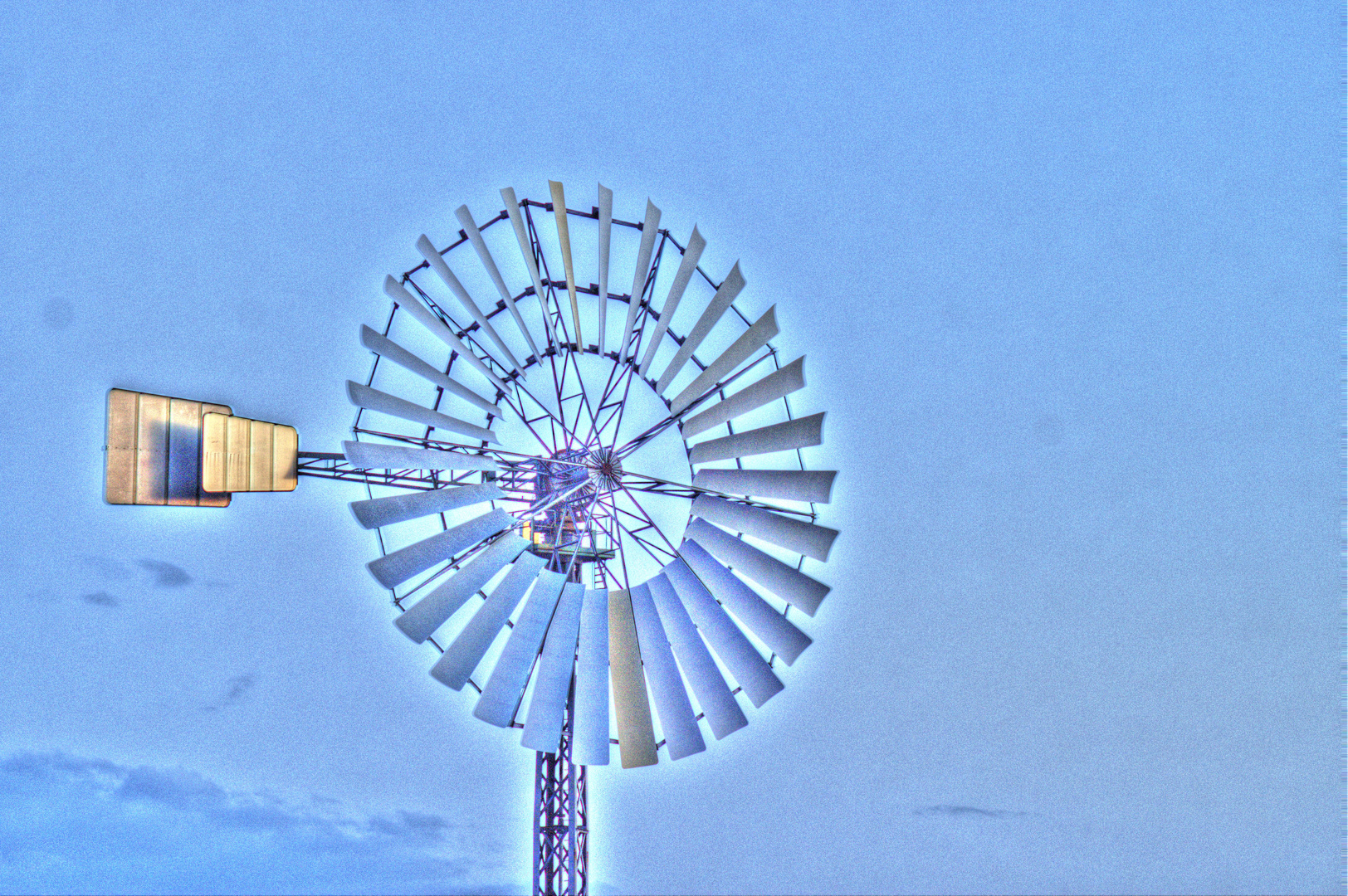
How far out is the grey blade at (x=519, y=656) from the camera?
33.9 feet

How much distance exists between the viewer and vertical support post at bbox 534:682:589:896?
39.1 feet

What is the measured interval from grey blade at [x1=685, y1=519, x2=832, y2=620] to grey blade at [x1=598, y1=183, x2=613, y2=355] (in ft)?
7.44

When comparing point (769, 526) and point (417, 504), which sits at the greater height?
point (417, 504)

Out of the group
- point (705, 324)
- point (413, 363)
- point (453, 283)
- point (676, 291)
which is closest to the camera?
point (413, 363)

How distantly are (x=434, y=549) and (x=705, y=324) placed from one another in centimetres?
346

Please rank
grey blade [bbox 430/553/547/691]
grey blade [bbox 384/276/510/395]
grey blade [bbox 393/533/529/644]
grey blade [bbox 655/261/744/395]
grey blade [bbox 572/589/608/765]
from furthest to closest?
grey blade [bbox 384/276/510/395] → grey blade [bbox 655/261/744/395] → grey blade [bbox 572/589/608/765] → grey blade [bbox 430/553/547/691] → grey blade [bbox 393/533/529/644]

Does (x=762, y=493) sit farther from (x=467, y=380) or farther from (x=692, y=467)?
(x=467, y=380)

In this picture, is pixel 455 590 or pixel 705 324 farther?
pixel 705 324

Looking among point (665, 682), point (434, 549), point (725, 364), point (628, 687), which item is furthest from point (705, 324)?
point (628, 687)

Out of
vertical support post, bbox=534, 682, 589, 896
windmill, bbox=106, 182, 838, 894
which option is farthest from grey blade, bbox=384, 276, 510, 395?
vertical support post, bbox=534, 682, 589, 896

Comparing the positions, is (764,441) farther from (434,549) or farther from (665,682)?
(434,549)

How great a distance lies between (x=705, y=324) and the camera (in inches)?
448

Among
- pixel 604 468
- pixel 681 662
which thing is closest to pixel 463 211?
pixel 604 468

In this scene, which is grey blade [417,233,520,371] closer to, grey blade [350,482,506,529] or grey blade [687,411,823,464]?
grey blade [350,482,506,529]
